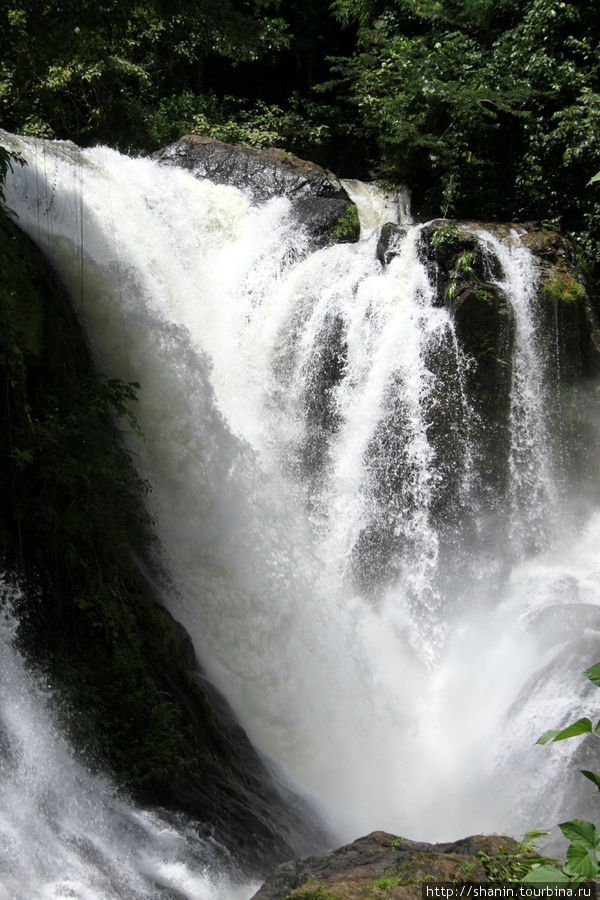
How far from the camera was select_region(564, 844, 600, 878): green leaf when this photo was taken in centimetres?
146

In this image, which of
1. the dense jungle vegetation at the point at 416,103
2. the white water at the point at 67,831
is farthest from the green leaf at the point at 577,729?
the dense jungle vegetation at the point at 416,103

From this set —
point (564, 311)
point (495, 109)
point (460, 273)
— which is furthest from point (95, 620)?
point (495, 109)

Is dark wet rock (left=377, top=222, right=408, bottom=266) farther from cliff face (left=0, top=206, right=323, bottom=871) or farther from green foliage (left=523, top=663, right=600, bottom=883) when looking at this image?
green foliage (left=523, top=663, right=600, bottom=883)

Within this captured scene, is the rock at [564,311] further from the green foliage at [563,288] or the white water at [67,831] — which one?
the white water at [67,831]

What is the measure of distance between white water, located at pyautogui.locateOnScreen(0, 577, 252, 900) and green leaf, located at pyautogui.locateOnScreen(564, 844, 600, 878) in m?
2.56

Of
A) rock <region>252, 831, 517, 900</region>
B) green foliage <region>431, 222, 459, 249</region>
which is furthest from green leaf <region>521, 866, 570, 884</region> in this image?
green foliage <region>431, 222, 459, 249</region>

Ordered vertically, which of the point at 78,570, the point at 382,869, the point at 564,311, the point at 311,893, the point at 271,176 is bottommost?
the point at 311,893

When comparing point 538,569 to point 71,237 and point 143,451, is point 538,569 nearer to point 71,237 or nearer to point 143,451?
point 143,451

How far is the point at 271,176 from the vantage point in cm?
1080

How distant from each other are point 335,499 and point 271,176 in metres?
4.97

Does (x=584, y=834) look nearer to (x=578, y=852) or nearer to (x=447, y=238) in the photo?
(x=578, y=852)

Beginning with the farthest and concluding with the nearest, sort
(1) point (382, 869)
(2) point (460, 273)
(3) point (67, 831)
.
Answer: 1. (2) point (460, 273)
2. (3) point (67, 831)
3. (1) point (382, 869)

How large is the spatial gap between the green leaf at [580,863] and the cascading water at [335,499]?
4.31m

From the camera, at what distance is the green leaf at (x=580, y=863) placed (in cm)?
146
